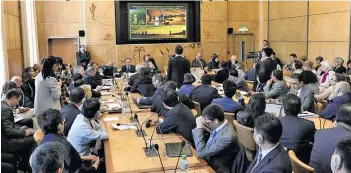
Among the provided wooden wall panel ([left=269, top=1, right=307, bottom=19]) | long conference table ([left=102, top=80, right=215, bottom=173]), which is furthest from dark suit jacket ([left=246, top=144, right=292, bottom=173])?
wooden wall panel ([left=269, top=1, right=307, bottom=19])

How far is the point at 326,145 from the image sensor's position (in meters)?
3.05

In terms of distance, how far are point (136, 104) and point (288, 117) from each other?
9.78 feet

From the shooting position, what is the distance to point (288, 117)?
369cm

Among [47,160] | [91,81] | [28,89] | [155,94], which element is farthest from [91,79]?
[47,160]

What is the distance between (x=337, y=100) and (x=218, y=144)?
2517 mm

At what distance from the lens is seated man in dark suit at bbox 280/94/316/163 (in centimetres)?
359

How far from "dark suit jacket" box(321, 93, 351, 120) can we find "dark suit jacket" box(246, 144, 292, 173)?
103 inches

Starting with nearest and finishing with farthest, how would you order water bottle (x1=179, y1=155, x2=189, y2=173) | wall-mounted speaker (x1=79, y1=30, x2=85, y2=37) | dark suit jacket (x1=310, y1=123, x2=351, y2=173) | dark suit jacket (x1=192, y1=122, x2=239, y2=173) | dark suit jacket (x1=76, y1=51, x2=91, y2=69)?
1. water bottle (x1=179, y1=155, x2=189, y2=173)
2. dark suit jacket (x1=310, y1=123, x2=351, y2=173)
3. dark suit jacket (x1=192, y1=122, x2=239, y2=173)
4. dark suit jacket (x1=76, y1=51, x2=91, y2=69)
5. wall-mounted speaker (x1=79, y1=30, x2=85, y2=37)

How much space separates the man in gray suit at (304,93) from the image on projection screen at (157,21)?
833 centimetres

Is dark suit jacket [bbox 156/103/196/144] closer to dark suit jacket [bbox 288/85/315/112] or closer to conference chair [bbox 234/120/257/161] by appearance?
conference chair [bbox 234/120/257/161]

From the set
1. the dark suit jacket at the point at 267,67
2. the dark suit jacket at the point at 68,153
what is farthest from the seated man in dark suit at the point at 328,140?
the dark suit jacket at the point at 267,67

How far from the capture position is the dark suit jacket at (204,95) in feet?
19.3

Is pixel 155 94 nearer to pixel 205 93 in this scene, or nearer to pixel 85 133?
pixel 205 93

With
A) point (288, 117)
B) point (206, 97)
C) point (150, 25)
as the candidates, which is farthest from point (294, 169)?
point (150, 25)
